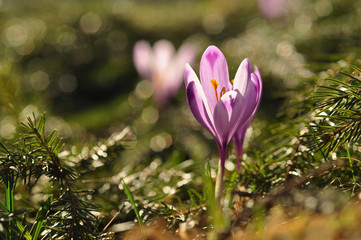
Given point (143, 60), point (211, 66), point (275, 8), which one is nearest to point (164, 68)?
point (143, 60)

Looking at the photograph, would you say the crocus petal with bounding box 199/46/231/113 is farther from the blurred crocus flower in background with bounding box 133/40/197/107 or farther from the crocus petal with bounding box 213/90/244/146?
the blurred crocus flower in background with bounding box 133/40/197/107

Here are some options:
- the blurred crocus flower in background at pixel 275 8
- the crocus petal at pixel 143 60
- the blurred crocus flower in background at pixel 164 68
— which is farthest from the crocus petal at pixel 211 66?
the blurred crocus flower in background at pixel 275 8

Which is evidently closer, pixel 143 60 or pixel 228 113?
pixel 228 113

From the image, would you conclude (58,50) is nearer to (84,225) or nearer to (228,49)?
(228,49)

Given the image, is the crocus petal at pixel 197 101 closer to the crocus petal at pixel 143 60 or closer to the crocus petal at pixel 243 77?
the crocus petal at pixel 243 77

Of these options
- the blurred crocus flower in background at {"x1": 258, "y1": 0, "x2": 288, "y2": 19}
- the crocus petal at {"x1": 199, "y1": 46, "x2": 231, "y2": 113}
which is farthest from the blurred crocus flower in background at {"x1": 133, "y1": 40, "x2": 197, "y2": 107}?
the blurred crocus flower in background at {"x1": 258, "y1": 0, "x2": 288, "y2": 19}

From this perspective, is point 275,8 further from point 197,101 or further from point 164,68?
point 197,101
